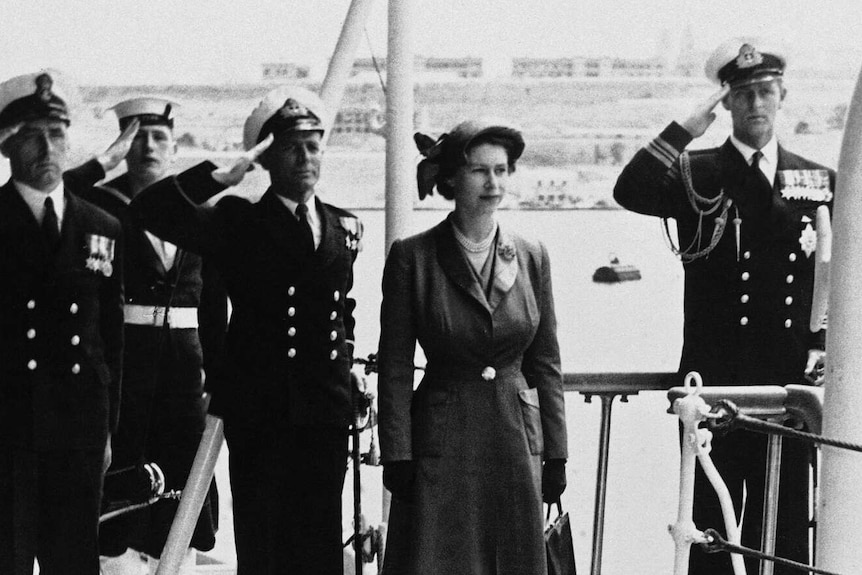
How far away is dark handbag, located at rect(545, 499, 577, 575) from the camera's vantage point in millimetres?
3525

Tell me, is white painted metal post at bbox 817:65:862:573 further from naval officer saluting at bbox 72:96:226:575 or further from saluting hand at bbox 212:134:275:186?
naval officer saluting at bbox 72:96:226:575

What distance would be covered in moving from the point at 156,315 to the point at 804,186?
2.22 metres

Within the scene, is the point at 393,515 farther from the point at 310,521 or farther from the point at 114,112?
the point at 114,112

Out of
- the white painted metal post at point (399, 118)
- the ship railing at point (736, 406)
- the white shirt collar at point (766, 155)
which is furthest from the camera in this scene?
the white painted metal post at point (399, 118)

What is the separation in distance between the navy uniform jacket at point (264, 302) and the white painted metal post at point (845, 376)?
4.52ft

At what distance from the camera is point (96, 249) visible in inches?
141

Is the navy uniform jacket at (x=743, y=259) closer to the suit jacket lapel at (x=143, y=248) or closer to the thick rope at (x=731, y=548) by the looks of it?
the thick rope at (x=731, y=548)

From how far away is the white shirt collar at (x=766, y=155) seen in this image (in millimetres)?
4238

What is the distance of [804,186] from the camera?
166 inches

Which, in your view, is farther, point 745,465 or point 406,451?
point 745,465

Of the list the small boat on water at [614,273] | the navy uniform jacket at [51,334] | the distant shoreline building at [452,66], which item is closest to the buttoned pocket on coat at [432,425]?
the navy uniform jacket at [51,334]

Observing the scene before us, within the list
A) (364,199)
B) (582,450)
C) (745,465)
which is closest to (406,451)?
(745,465)

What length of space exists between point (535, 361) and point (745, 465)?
1.03 m

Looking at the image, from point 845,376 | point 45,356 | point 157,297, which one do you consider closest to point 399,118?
point 157,297
